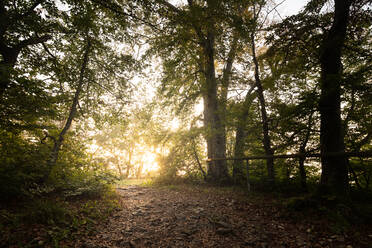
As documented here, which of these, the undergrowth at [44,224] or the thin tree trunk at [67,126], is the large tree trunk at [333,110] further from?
the thin tree trunk at [67,126]

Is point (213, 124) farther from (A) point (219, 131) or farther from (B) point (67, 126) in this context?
(B) point (67, 126)

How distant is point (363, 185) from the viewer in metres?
4.40

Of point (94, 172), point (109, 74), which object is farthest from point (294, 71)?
point (94, 172)

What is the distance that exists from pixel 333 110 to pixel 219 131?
4.07m

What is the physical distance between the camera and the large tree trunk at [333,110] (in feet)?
12.3

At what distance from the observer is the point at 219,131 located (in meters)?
7.34

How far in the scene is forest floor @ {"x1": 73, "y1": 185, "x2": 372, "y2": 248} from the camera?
9.29ft

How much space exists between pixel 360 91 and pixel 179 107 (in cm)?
712

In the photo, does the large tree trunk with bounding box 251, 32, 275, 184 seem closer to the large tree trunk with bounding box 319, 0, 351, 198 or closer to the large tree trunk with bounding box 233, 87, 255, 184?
the large tree trunk with bounding box 233, 87, 255, 184

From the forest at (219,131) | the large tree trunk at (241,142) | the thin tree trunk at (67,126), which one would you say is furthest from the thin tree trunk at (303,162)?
the thin tree trunk at (67,126)

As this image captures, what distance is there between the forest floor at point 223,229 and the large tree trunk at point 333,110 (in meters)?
1.13

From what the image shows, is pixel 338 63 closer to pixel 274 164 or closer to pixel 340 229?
pixel 274 164

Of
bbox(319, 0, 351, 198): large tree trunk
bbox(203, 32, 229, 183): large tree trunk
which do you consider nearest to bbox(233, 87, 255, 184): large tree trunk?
bbox(203, 32, 229, 183): large tree trunk

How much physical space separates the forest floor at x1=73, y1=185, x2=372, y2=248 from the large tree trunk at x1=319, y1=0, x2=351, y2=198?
113 cm
